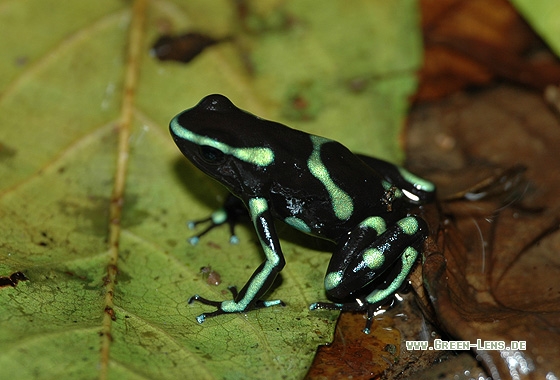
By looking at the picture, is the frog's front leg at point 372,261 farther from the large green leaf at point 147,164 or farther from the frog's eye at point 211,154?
the frog's eye at point 211,154

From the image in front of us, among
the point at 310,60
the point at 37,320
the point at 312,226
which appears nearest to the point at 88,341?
the point at 37,320

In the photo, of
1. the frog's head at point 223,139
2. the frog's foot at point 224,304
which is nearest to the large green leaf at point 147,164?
the frog's foot at point 224,304

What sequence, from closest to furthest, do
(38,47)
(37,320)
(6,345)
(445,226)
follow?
(6,345) < (37,320) < (445,226) < (38,47)

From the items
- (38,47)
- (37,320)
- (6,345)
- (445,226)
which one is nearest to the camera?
A: (6,345)

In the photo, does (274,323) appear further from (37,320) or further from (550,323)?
(550,323)

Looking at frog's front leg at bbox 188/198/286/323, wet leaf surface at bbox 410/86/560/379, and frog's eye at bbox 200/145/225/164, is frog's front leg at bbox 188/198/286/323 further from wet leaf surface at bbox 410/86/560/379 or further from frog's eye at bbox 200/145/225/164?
wet leaf surface at bbox 410/86/560/379

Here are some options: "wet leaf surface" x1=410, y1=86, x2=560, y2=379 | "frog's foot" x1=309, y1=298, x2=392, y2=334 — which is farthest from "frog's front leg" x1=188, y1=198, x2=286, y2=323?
"wet leaf surface" x1=410, y1=86, x2=560, y2=379

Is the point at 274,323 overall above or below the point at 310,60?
below
